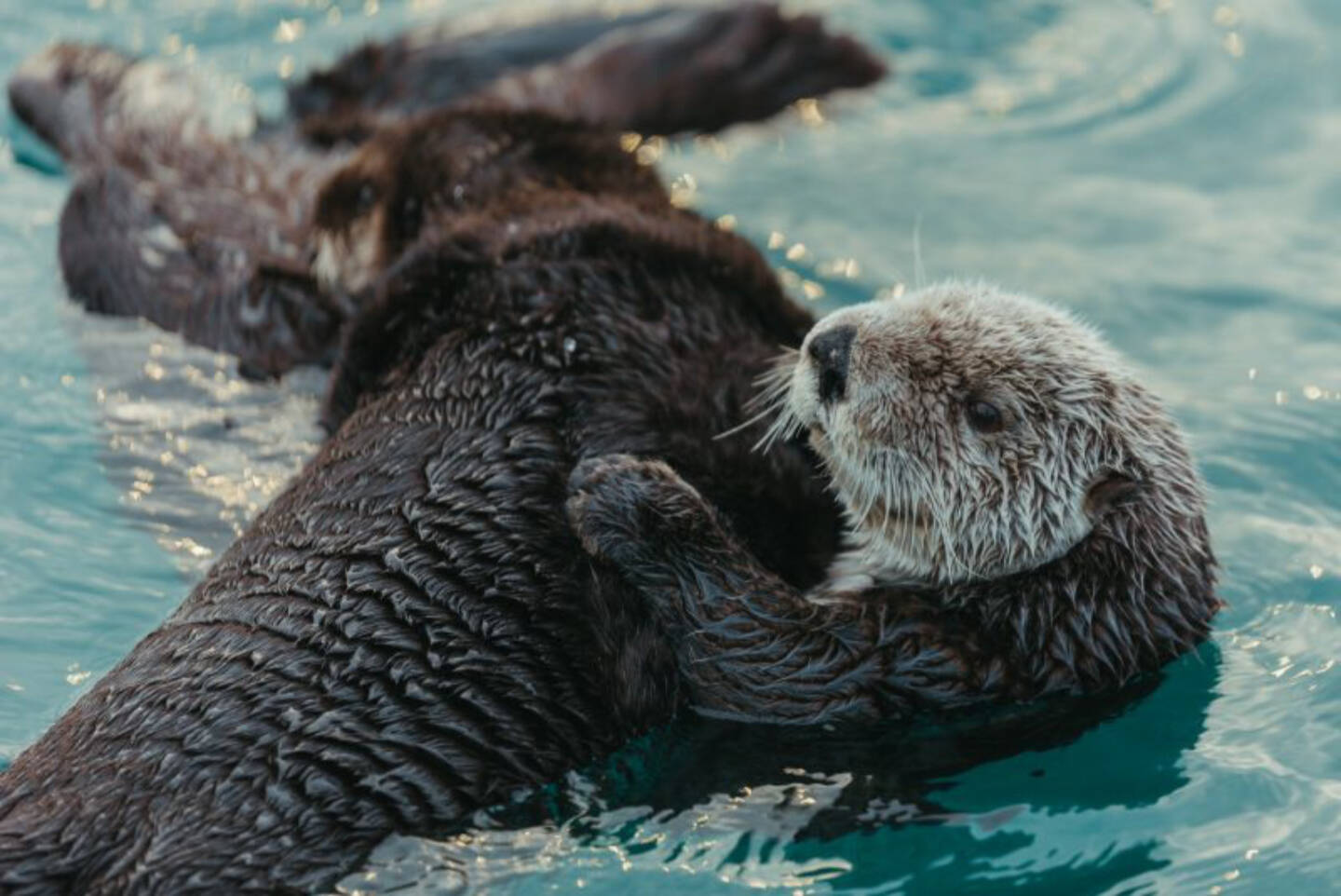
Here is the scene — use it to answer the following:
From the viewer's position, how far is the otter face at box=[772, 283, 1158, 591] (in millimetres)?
3844

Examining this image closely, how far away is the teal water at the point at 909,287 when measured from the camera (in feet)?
12.0

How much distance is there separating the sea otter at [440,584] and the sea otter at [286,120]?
0.75 m

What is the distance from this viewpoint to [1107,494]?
12.6ft

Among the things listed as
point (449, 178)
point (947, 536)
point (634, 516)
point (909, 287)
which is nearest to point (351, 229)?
point (449, 178)

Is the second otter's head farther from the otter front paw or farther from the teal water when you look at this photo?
the otter front paw

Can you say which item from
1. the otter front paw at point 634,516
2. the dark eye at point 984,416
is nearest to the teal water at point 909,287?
the otter front paw at point 634,516

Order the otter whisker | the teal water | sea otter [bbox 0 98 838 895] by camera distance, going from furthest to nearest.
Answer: the otter whisker → the teal water → sea otter [bbox 0 98 838 895]

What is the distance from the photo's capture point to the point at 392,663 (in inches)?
140

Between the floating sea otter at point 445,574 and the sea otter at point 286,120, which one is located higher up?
the sea otter at point 286,120

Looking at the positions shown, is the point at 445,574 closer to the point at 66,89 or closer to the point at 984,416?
the point at 984,416

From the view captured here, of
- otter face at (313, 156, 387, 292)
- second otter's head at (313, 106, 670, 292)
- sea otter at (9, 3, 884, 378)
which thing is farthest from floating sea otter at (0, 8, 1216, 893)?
sea otter at (9, 3, 884, 378)

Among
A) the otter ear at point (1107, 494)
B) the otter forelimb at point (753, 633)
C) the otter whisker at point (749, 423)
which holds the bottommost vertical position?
the otter forelimb at point (753, 633)

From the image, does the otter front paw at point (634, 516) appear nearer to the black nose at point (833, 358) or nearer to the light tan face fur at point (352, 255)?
the black nose at point (833, 358)

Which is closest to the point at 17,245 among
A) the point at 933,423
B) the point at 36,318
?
the point at 36,318
